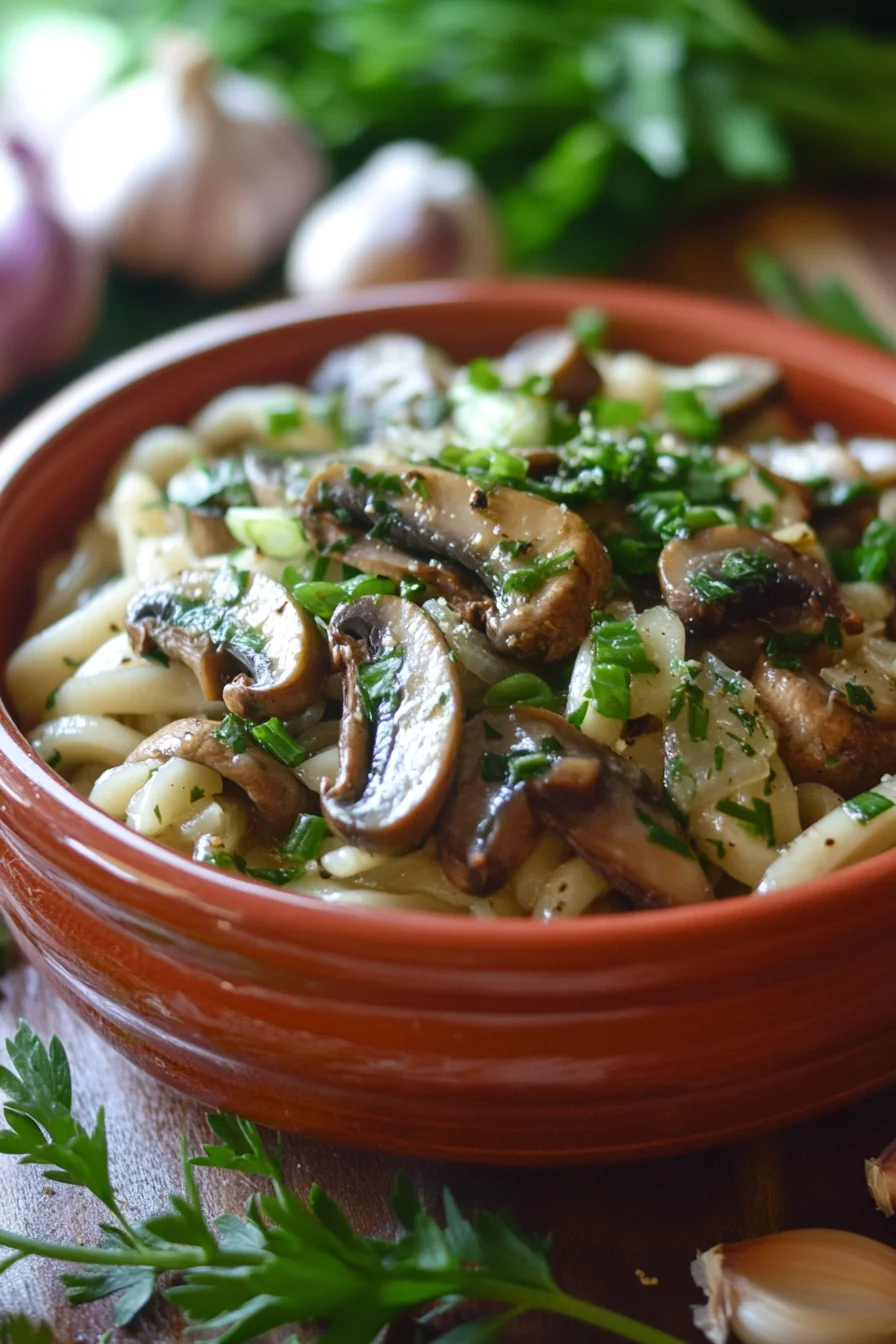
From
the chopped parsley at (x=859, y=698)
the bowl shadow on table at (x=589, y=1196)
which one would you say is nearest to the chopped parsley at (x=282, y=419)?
the chopped parsley at (x=859, y=698)

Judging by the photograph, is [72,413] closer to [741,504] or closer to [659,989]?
[741,504]

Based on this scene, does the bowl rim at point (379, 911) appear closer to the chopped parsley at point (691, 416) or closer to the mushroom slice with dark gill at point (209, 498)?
the mushroom slice with dark gill at point (209, 498)

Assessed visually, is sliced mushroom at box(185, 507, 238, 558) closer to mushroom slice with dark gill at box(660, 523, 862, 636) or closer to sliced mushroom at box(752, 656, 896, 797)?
mushroom slice with dark gill at box(660, 523, 862, 636)

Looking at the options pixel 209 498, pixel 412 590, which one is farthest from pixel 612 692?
pixel 209 498

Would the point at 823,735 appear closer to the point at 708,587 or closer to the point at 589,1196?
the point at 708,587

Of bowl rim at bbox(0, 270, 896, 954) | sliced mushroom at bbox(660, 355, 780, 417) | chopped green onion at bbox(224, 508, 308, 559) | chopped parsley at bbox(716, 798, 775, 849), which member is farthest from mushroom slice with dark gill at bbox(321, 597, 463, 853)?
sliced mushroom at bbox(660, 355, 780, 417)
